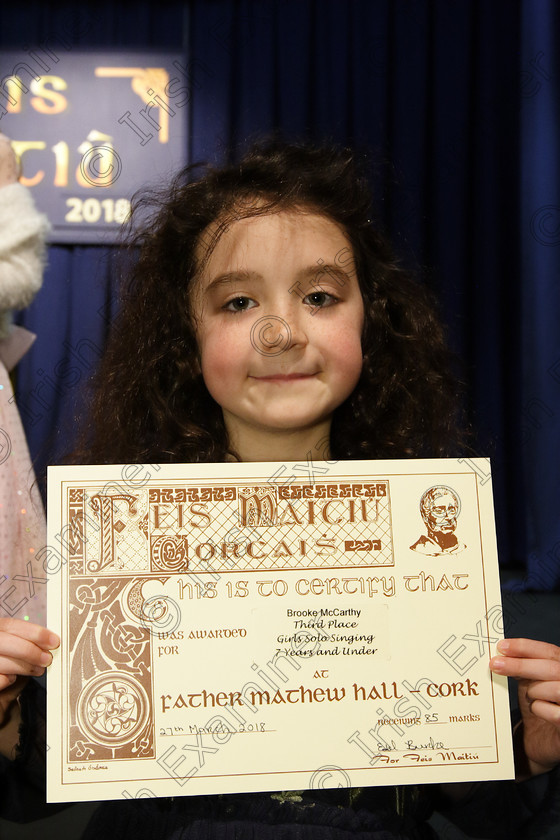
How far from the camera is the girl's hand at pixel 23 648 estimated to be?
67 cm

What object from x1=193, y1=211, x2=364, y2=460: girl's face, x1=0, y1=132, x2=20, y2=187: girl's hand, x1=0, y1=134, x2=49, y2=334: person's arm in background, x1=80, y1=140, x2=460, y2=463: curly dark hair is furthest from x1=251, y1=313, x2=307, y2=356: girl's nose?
x1=0, y1=132, x2=20, y2=187: girl's hand

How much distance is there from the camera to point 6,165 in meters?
1.54

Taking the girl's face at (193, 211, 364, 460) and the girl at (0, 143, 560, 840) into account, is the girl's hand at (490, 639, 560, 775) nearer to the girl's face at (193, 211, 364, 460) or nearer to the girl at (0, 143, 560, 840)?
the girl at (0, 143, 560, 840)

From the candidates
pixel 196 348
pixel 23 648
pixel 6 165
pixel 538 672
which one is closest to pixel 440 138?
A: pixel 6 165

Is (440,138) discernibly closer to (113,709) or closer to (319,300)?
(319,300)

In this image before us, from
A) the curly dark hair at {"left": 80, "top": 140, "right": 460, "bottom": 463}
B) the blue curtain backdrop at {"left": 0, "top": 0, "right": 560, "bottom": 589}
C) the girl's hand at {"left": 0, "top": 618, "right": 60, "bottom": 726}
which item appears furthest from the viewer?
the blue curtain backdrop at {"left": 0, "top": 0, "right": 560, "bottom": 589}

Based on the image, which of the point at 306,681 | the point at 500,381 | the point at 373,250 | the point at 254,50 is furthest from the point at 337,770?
the point at 254,50

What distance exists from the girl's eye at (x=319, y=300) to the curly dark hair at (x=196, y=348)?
3.6 inches

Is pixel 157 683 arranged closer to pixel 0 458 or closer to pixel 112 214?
pixel 0 458

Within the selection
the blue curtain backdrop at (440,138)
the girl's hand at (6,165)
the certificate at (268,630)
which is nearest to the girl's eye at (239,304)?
the certificate at (268,630)

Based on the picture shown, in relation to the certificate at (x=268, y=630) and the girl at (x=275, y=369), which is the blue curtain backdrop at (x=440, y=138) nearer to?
the girl at (x=275, y=369)

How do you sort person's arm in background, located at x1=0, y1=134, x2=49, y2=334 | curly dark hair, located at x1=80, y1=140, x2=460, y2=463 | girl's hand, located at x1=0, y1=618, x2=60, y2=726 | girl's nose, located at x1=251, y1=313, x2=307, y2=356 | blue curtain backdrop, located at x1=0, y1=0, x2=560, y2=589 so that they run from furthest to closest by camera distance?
blue curtain backdrop, located at x1=0, y1=0, x2=560, y2=589 → person's arm in background, located at x1=0, y1=134, x2=49, y2=334 → curly dark hair, located at x1=80, y1=140, x2=460, y2=463 → girl's nose, located at x1=251, y1=313, x2=307, y2=356 → girl's hand, located at x1=0, y1=618, x2=60, y2=726

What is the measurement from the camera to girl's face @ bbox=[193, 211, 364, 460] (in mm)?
802

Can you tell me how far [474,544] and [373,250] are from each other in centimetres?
40
